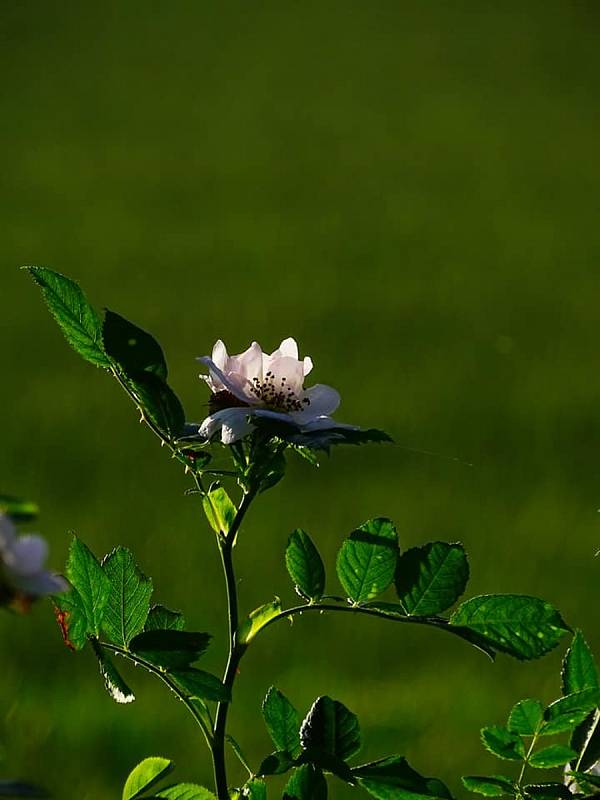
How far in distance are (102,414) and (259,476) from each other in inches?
114

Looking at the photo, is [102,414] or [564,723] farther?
[102,414]

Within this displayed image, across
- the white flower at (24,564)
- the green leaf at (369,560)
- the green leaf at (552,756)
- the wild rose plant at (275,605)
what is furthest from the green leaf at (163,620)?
the white flower at (24,564)

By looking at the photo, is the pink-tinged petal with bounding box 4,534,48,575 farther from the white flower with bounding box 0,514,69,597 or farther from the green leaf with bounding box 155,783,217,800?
the green leaf with bounding box 155,783,217,800

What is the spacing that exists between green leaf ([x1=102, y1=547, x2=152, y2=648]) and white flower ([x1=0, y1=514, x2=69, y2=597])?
0.29 m

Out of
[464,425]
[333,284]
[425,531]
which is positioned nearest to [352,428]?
[425,531]

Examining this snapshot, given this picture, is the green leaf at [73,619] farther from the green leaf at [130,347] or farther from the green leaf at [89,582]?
the green leaf at [130,347]

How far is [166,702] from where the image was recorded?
2.11 metres

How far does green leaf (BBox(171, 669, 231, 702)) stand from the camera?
2.13 feet

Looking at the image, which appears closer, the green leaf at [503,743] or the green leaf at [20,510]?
the green leaf at [20,510]

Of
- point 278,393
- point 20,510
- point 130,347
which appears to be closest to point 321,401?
point 278,393

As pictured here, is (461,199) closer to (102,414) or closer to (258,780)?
(102,414)

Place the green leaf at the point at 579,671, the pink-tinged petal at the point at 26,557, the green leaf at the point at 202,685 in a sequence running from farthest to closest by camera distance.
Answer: the green leaf at the point at 579,671, the green leaf at the point at 202,685, the pink-tinged petal at the point at 26,557

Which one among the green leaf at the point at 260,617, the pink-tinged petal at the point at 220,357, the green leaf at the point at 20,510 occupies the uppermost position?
the pink-tinged petal at the point at 220,357

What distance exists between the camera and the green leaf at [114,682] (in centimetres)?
65
